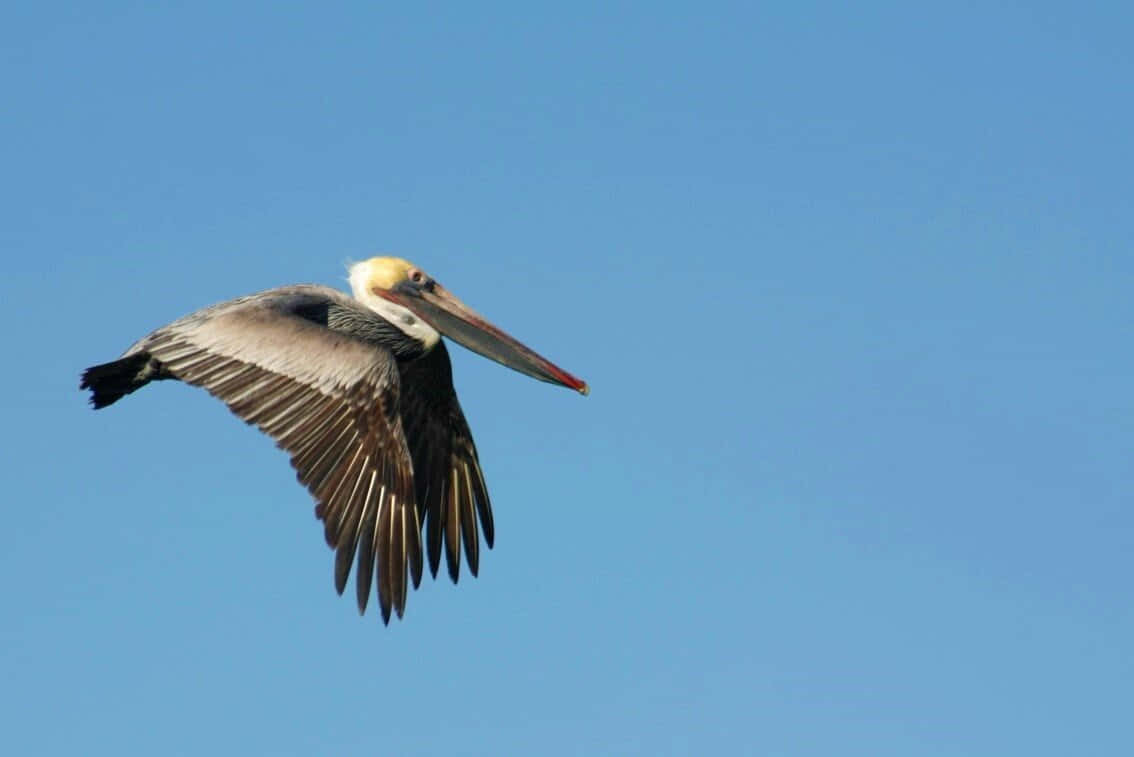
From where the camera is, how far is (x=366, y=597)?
14.7 m

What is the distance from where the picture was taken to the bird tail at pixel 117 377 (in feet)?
53.1

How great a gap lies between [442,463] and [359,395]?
3.31 meters

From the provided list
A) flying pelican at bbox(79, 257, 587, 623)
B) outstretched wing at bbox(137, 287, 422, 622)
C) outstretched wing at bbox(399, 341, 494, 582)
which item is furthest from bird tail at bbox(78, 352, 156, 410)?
outstretched wing at bbox(399, 341, 494, 582)

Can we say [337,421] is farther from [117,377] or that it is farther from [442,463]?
[442,463]

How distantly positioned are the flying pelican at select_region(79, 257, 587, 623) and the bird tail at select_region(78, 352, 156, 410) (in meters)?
0.02

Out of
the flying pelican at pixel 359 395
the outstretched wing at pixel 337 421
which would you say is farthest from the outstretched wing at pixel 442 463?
the outstretched wing at pixel 337 421

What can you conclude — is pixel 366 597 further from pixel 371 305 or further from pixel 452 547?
pixel 371 305

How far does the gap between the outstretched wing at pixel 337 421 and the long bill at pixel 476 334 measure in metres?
2.77

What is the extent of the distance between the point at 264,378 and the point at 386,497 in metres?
1.36

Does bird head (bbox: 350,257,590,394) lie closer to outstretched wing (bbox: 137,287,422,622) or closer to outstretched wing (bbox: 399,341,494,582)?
outstretched wing (bbox: 399,341,494,582)

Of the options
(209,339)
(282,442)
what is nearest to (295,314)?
(209,339)

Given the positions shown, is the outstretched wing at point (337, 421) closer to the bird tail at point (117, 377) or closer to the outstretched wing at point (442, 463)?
the bird tail at point (117, 377)

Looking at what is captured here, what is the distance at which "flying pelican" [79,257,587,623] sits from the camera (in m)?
14.7

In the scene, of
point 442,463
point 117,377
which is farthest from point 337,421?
point 442,463
